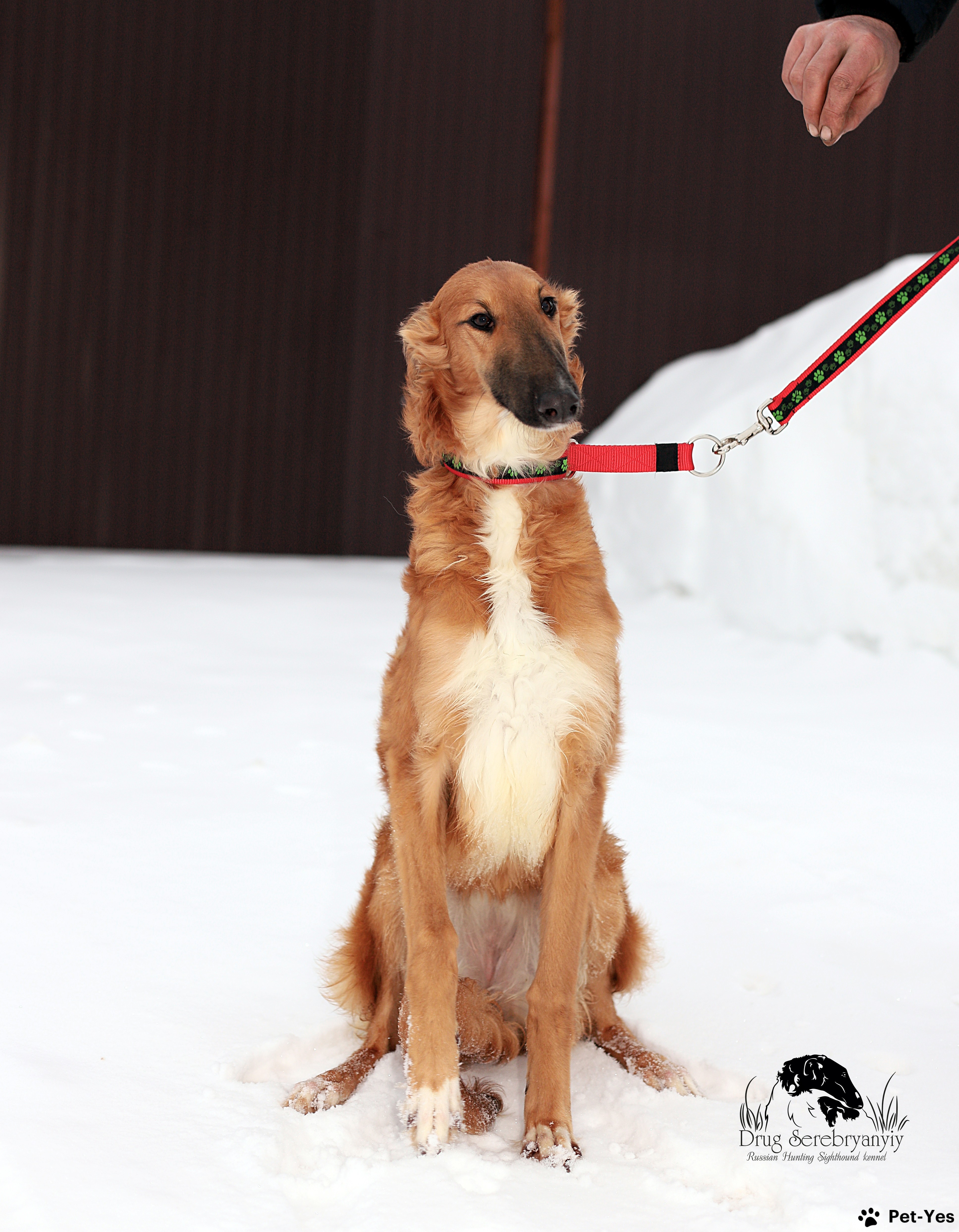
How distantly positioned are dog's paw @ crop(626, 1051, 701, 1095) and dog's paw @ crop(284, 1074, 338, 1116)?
1.55 feet

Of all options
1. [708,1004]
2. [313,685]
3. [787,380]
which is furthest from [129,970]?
[787,380]

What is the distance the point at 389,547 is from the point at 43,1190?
709 centimetres

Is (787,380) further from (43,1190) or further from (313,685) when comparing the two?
(43,1190)

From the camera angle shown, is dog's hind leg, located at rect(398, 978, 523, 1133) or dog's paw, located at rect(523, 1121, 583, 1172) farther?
dog's hind leg, located at rect(398, 978, 523, 1133)

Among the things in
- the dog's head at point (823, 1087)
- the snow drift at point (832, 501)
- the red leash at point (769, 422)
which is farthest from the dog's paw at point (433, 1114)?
the snow drift at point (832, 501)

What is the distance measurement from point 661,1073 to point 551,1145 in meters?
0.30

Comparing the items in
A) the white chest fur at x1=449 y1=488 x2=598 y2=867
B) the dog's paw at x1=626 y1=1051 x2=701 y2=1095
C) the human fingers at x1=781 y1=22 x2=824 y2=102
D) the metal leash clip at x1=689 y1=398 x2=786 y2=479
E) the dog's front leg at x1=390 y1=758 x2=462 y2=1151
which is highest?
the human fingers at x1=781 y1=22 x2=824 y2=102

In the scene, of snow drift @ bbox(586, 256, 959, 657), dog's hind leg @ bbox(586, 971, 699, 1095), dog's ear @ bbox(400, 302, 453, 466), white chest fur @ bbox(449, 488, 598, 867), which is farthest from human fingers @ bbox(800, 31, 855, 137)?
snow drift @ bbox(586, 256, 959, 657)

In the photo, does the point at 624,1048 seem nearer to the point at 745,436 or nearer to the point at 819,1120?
the point at 819,1120

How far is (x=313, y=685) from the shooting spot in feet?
13.8

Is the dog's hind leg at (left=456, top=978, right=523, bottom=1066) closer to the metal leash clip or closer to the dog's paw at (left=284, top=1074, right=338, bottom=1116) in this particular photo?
the dog's paw at (left=284, top=1074, right=338, bottom=1116)

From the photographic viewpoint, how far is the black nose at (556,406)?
1623 mm

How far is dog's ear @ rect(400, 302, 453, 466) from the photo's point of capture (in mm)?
1763

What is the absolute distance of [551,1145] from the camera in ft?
4.82
